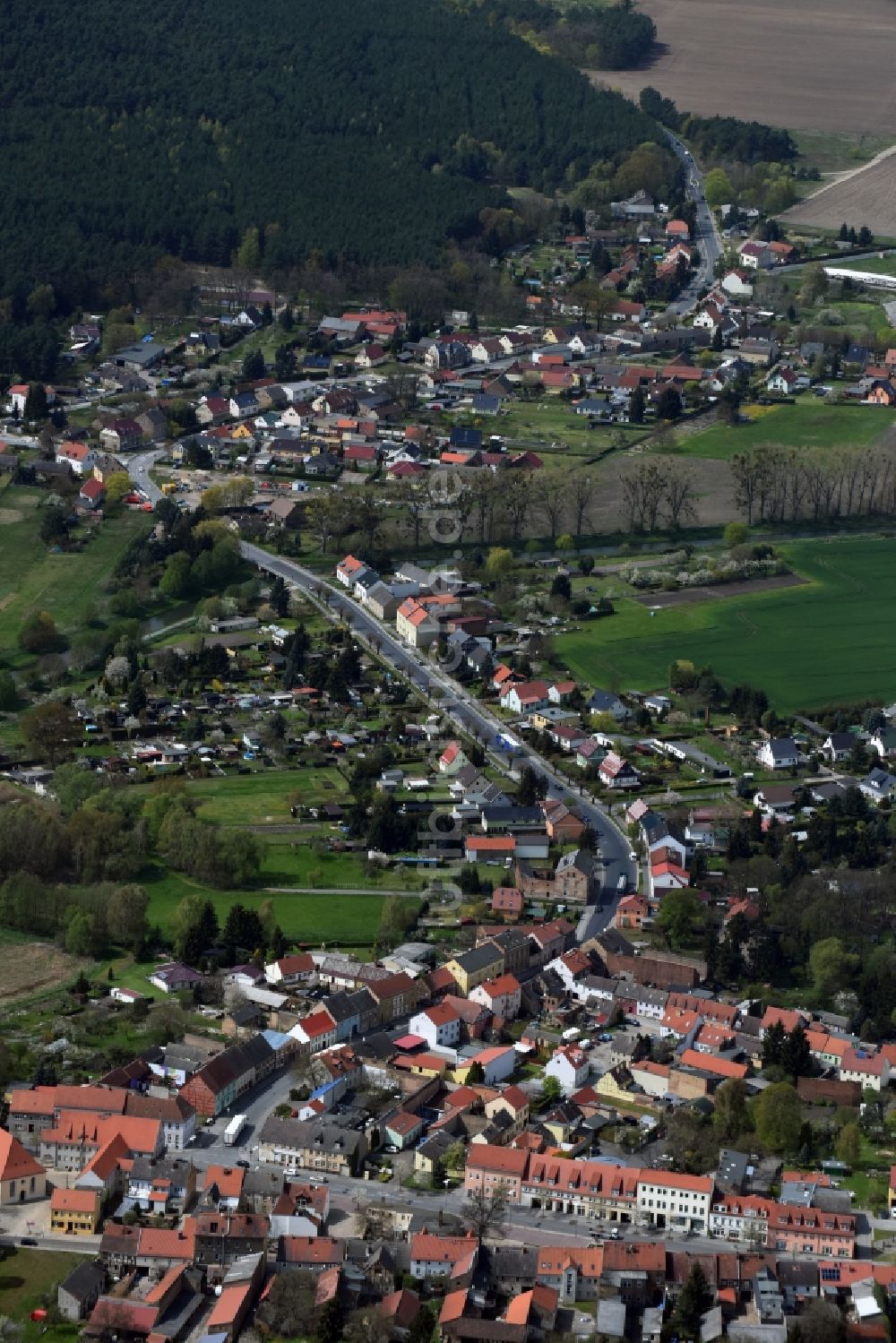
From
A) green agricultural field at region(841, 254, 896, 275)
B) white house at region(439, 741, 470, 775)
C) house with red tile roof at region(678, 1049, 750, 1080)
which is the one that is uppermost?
green agricultural field at region(841, 254, 896, 275)

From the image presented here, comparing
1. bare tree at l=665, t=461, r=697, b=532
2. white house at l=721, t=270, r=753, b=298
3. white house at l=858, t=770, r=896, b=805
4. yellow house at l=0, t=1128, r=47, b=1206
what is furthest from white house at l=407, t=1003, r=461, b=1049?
white house at l=721, t=270, r=753, b=298

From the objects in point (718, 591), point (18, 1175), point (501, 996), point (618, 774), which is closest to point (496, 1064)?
point (501, 996)

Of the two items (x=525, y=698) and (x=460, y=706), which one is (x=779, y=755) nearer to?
(x=525, y=698)

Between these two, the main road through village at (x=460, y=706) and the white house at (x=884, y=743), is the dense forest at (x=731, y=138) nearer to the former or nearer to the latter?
the main road through village at (x=460, y=706)

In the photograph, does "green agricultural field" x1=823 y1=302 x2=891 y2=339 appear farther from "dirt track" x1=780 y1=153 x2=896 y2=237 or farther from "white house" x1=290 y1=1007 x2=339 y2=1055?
"white house" x1=290 y1=1007 x2=339 y2=1055

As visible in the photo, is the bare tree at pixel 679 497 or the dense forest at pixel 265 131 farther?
the dense forest at pixel 265 131

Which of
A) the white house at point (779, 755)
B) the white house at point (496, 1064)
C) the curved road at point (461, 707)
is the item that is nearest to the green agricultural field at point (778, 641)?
→ the white house at point (779, 755)

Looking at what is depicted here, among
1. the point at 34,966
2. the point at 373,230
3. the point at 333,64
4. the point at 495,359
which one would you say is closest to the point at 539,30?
the point at 333,64

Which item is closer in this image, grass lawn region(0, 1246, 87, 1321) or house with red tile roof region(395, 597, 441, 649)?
grass lawn region(0, 1246, 87, 1321)

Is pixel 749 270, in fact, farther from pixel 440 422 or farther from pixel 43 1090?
pixel 43 1090
